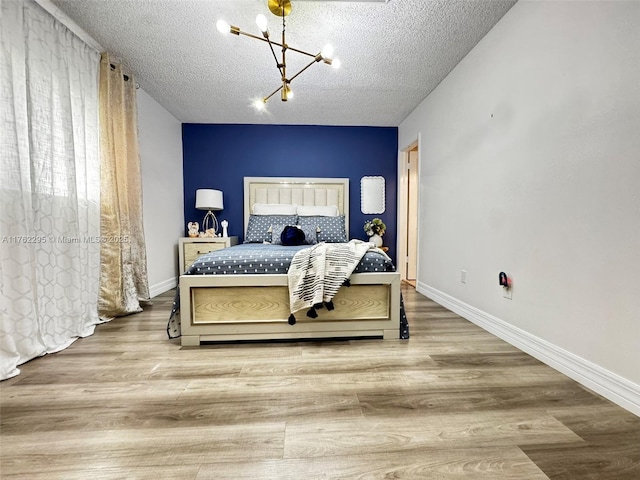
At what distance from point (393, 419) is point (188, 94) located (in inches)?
143

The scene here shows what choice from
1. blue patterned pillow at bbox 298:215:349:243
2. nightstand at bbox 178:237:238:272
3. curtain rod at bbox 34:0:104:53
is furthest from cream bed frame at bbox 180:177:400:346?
curtain rod at bbox 34:0:104:53

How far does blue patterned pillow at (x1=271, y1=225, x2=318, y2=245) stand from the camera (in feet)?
10.1

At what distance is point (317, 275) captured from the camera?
185cm

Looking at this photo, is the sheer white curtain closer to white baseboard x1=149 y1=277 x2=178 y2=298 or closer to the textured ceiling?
the textured ceiling

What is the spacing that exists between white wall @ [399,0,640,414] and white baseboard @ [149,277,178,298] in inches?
130

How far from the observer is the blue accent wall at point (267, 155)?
4066mm

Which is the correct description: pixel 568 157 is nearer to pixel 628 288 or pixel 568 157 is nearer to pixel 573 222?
pixel 573 222

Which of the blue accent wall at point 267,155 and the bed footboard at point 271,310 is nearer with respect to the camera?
the bed footboard at point 271,310

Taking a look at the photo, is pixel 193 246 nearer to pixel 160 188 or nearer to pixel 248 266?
pixel 160 188

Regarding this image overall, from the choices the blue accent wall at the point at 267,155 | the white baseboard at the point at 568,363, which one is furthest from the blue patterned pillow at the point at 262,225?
the white baseboard at the point at 568,363

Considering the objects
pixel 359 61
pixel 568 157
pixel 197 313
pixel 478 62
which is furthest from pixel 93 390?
pixel 478 62

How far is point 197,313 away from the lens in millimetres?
1883

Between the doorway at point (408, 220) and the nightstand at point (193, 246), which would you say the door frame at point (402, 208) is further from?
the nightstand at point (193, 246)

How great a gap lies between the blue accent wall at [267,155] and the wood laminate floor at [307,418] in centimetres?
278
